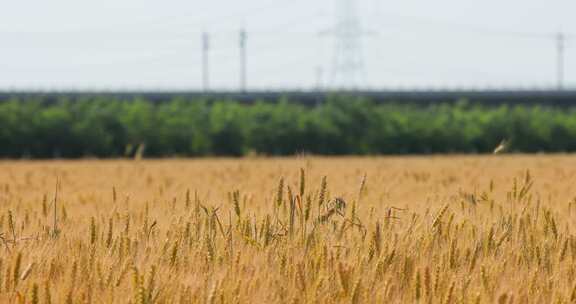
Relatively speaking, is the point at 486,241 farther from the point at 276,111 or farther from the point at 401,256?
the point at 276,111

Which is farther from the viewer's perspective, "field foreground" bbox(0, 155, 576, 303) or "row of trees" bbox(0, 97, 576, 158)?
"row of trees" bbox(0, 97, 576, 158)

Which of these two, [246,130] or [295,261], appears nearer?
[295,261]

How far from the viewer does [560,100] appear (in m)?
118

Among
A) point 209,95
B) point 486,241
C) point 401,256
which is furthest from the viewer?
point 209,95

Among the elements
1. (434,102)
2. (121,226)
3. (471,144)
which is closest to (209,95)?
(434,102)

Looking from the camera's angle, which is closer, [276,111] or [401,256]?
[401,256]

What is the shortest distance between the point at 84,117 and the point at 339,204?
64.2 m

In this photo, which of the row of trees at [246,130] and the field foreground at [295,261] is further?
the row of trees at [246,130]

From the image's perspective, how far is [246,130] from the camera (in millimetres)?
69688

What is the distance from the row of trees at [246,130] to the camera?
65.6 m

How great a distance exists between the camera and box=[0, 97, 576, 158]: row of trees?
65.6m

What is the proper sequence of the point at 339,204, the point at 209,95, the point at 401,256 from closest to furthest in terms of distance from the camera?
the point at 401,256 < the point at 339,204 < the point at 209,95

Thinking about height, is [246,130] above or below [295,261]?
below

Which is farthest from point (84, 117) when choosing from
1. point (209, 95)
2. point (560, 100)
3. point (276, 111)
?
point (560, 100)
